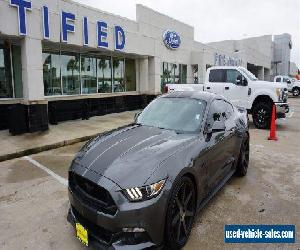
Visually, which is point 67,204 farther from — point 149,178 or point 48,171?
point 149,178

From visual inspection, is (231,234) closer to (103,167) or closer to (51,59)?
(103,167)

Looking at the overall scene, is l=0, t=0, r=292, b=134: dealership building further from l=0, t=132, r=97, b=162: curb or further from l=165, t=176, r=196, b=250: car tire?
l=165, t=176, r=196, b=250: car tire

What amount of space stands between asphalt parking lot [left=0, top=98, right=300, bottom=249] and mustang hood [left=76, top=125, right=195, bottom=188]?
40.4 inches

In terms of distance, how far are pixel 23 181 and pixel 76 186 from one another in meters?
2.83

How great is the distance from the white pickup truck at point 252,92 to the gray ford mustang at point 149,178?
7.46 meters

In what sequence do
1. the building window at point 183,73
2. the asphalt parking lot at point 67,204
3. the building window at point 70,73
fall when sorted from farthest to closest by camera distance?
the building window at point 183,73, the building window at point 70,73, the asphalt parking lot at point 67,204

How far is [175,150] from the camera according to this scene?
3.42 metres

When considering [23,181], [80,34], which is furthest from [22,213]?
[80,34]

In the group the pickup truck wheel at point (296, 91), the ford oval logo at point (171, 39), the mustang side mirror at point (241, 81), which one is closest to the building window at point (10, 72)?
the mustang side mirror at point (241, 81)

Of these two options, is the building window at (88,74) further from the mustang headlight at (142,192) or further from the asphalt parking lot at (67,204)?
the mustang headlight at (142,192)

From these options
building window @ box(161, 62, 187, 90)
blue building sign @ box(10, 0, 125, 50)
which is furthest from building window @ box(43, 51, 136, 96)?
building window @ box(161, 62, 187, 90)

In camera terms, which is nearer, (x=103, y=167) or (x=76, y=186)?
(x=103, y=167)

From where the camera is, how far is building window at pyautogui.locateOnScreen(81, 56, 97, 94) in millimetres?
13992

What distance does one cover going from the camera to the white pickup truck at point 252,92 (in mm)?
11182
